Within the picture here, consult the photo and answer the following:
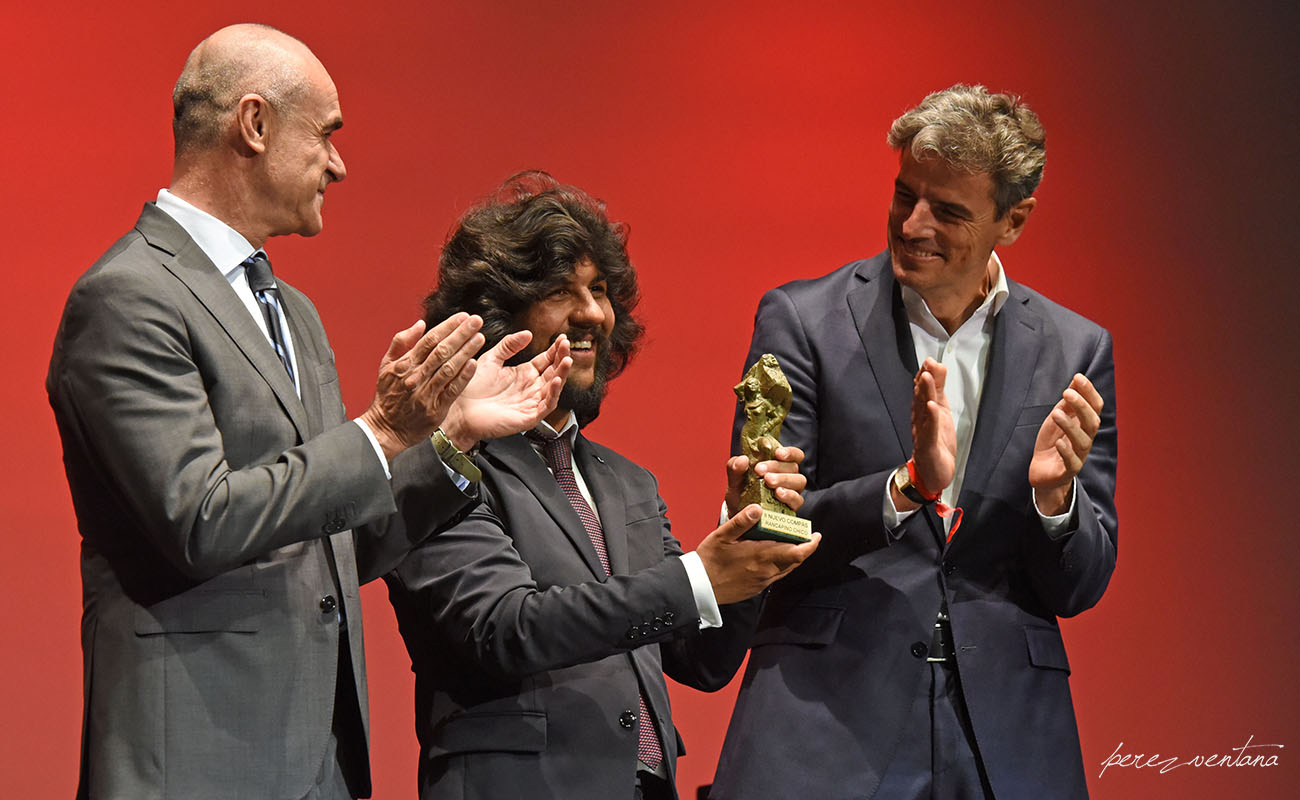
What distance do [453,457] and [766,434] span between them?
54 cm

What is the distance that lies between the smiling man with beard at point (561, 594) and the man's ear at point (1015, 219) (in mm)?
753

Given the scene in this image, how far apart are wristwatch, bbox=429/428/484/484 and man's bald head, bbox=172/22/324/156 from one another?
1.83 feet

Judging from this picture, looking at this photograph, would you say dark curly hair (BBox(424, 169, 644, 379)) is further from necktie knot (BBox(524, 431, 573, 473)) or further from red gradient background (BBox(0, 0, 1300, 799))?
red gradient background (BBox(0, 0, 1300, 799))

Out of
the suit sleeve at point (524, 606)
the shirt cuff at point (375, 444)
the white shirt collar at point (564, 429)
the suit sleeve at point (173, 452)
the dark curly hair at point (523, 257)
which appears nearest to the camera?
the suit sleeve at point (173, 452)

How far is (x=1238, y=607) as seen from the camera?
4074 mm

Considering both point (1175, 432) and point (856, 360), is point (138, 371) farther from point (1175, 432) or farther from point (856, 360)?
point (1175, 432)

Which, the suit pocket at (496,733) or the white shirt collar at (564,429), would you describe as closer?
the suit pocket at (496,733)

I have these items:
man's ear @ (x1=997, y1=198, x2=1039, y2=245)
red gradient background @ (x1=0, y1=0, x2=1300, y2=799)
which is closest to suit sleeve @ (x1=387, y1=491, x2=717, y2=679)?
man's ear @ (x1=997, y1=198, x2=1039, y2=245)

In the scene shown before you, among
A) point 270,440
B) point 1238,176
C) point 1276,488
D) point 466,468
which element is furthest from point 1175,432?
point 270,440

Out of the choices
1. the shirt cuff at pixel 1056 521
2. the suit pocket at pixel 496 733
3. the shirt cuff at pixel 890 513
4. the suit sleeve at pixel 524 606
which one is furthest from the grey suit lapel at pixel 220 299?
the shirt cuff at pixel 1056 521

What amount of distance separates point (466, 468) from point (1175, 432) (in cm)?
263

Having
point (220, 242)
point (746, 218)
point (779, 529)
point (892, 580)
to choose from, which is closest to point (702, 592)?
point (779, 529)

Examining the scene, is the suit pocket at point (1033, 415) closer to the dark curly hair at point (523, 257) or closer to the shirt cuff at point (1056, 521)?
the shirt cuff at point (1056, 521)

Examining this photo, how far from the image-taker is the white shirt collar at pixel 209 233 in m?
2.09
